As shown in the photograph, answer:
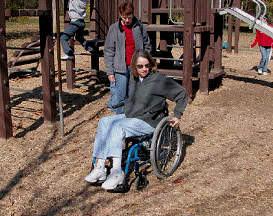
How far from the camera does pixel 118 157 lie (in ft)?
14.4

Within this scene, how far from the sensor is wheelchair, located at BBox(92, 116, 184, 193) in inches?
176

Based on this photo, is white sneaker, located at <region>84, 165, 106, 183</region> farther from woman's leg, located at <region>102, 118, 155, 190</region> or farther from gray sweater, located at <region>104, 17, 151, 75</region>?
gray sweater, located at <region>104, 17, 151, 75</region>

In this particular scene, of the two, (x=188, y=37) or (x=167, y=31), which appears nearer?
(x=188, y=37)

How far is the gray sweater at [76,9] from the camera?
8.39 metres

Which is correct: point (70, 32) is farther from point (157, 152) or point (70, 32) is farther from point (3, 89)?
point (157, 152)

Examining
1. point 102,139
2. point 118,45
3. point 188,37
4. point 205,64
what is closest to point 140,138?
point 102,139

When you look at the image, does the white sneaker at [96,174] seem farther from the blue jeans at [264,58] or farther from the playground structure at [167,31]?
the blue jeans at [264,58]

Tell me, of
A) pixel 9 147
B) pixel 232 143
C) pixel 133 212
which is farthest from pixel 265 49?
pixel 133 212

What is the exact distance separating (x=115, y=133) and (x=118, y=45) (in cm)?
216

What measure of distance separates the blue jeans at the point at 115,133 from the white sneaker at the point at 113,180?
0.16m

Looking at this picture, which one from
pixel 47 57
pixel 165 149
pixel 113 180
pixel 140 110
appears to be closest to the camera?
pixel 113 180

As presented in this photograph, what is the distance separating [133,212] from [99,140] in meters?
0.79

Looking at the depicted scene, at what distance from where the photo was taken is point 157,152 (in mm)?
4516

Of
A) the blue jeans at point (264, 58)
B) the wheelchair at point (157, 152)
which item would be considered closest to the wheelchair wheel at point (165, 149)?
the wheelchair at point (157, 152)
